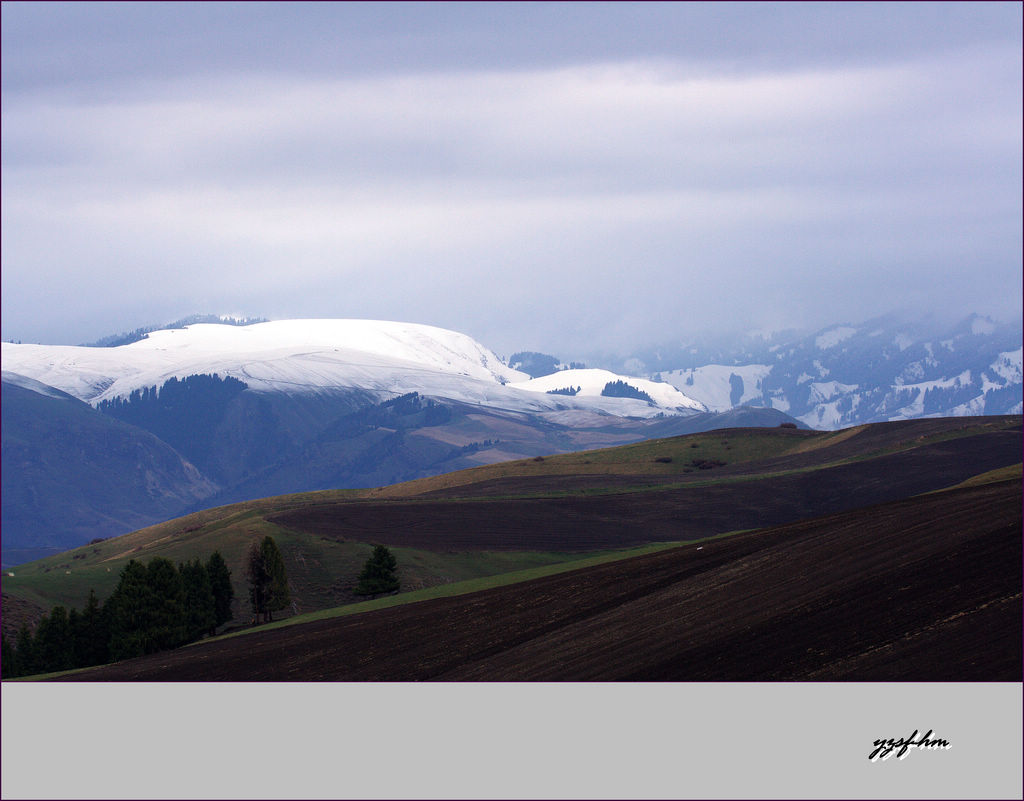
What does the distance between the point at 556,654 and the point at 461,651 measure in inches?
313

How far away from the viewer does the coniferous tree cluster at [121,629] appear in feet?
306

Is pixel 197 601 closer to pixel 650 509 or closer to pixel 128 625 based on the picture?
pixel 128 625

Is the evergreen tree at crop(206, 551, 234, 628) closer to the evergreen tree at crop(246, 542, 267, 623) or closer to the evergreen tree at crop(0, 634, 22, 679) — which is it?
the evergreen tree at crop(246, 542, 267, 623)

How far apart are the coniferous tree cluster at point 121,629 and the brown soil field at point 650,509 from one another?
47063mm

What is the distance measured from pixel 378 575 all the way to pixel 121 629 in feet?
107

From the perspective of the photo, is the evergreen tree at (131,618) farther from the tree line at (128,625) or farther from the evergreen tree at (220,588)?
the evergreen tree at (220,588)

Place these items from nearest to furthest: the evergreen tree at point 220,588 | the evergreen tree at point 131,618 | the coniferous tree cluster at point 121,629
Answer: the evergreen tree at point 131,618, the coniferous tree cluster at point 121,629, the evergreen tree at point 220,588

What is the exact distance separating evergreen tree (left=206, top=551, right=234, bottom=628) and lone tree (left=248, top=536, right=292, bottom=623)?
2754 millimetres

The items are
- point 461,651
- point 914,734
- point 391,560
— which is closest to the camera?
point 914,734

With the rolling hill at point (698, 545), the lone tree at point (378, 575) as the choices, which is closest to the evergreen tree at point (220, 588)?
the rolling hill at point (698, 545)

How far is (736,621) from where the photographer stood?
61906mm

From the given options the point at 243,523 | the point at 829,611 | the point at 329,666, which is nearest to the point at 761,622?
the point at 829,611

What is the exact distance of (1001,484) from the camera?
85875 mm

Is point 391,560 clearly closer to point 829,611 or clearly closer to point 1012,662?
point 829,611
